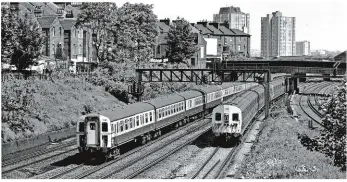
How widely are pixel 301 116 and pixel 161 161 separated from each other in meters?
32.9

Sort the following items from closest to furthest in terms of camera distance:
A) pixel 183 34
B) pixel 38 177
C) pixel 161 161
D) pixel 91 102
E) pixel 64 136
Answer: pixel 38 177 < pixel 161 161 < pixel 64 136 < pixel 91 102 < pixel 183 34

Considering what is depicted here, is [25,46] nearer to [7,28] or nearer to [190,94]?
[7,28]

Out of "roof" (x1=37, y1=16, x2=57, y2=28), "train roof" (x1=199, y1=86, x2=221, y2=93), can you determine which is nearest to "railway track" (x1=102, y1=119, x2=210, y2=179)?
"train roof" (x1=199, y1=86, x2=221, y2=93)

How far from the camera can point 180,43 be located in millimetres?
86750

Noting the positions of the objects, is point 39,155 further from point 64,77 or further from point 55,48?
point 55,48

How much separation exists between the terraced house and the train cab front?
127ft

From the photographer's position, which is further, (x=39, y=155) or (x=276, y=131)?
(x=276, y=131)

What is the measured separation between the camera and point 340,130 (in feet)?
72.8

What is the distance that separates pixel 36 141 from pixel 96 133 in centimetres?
918

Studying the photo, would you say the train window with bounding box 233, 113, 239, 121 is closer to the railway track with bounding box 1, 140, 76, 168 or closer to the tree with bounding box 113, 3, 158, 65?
the railway track with bounding box 1, 140, 76, 168

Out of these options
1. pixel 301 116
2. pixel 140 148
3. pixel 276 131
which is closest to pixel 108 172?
pixel 140 148

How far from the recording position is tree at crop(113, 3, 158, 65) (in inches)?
2761

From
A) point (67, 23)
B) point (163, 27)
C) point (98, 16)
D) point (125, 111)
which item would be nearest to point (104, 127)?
point (125, 111)

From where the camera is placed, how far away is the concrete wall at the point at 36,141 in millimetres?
30981
